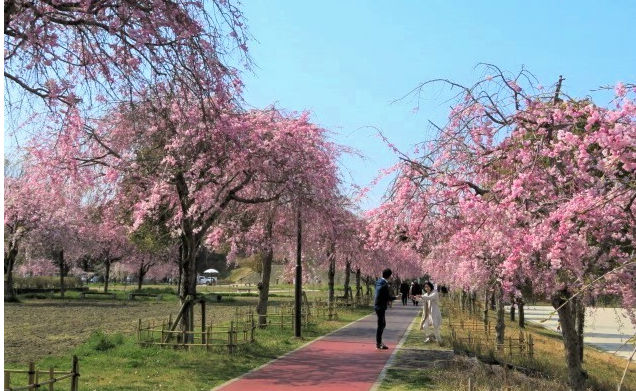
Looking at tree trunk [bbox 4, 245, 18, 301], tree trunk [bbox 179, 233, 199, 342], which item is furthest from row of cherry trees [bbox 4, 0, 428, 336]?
tree trunk [bbox 4, 245, 18, 301]

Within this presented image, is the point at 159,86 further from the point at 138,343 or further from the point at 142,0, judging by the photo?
the point at 138,343

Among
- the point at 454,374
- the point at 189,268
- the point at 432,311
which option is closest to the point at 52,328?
the point at 189,268

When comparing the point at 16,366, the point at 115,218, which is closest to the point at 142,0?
the point at 16,366

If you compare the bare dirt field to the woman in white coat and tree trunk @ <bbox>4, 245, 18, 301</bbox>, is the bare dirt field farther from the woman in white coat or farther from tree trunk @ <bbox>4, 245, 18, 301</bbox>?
the woman in white coat

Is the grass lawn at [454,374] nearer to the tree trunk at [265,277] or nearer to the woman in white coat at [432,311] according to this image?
the woman in white coat at [432,311]

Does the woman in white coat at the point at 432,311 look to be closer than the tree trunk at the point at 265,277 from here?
Yes

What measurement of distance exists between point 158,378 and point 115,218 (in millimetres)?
7742

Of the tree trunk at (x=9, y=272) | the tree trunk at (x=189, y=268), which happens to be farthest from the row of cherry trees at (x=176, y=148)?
the tree trunk at (x=9, y=272)

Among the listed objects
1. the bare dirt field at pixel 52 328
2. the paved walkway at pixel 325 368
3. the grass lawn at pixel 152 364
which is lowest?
the bare dirt field at pixel 52 328

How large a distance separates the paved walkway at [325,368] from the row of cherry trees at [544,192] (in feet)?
10.1

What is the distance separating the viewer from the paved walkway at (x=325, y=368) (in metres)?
10.1

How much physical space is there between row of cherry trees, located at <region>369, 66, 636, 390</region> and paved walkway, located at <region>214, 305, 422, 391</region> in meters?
3.08

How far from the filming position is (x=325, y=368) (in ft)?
39.7

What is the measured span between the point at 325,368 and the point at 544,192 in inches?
240
